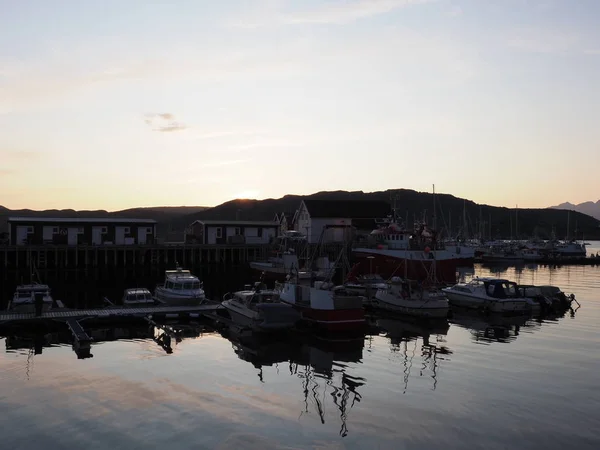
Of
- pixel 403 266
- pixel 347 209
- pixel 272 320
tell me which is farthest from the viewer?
pixel 347 209

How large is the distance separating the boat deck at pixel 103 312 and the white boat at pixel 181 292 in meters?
1.10

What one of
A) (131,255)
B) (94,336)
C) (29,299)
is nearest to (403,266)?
(131,255)

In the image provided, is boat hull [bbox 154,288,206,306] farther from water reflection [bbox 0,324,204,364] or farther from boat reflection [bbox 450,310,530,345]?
boat reflection [bbox 450,310,530,345]

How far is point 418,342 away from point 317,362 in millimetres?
7348

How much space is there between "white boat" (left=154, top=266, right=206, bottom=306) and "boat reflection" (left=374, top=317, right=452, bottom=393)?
12858 mm

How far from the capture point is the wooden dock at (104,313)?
3327 centimetres

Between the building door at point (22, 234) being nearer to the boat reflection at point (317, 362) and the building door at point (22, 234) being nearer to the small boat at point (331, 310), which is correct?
the boat reflection at point (317, 362)

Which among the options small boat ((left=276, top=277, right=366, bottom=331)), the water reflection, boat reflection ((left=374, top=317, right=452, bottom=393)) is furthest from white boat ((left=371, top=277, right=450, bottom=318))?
the water reflection

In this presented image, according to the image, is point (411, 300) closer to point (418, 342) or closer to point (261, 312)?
point (418, 342)

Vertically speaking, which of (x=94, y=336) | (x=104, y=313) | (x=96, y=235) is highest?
(x=96, y=235)

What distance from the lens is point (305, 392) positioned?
21.5 metres

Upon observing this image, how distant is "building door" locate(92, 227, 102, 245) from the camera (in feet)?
241

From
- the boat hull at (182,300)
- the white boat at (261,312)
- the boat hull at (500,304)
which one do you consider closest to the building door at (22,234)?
the boat hull at (182,300)

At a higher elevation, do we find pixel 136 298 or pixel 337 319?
pixel 136 298
